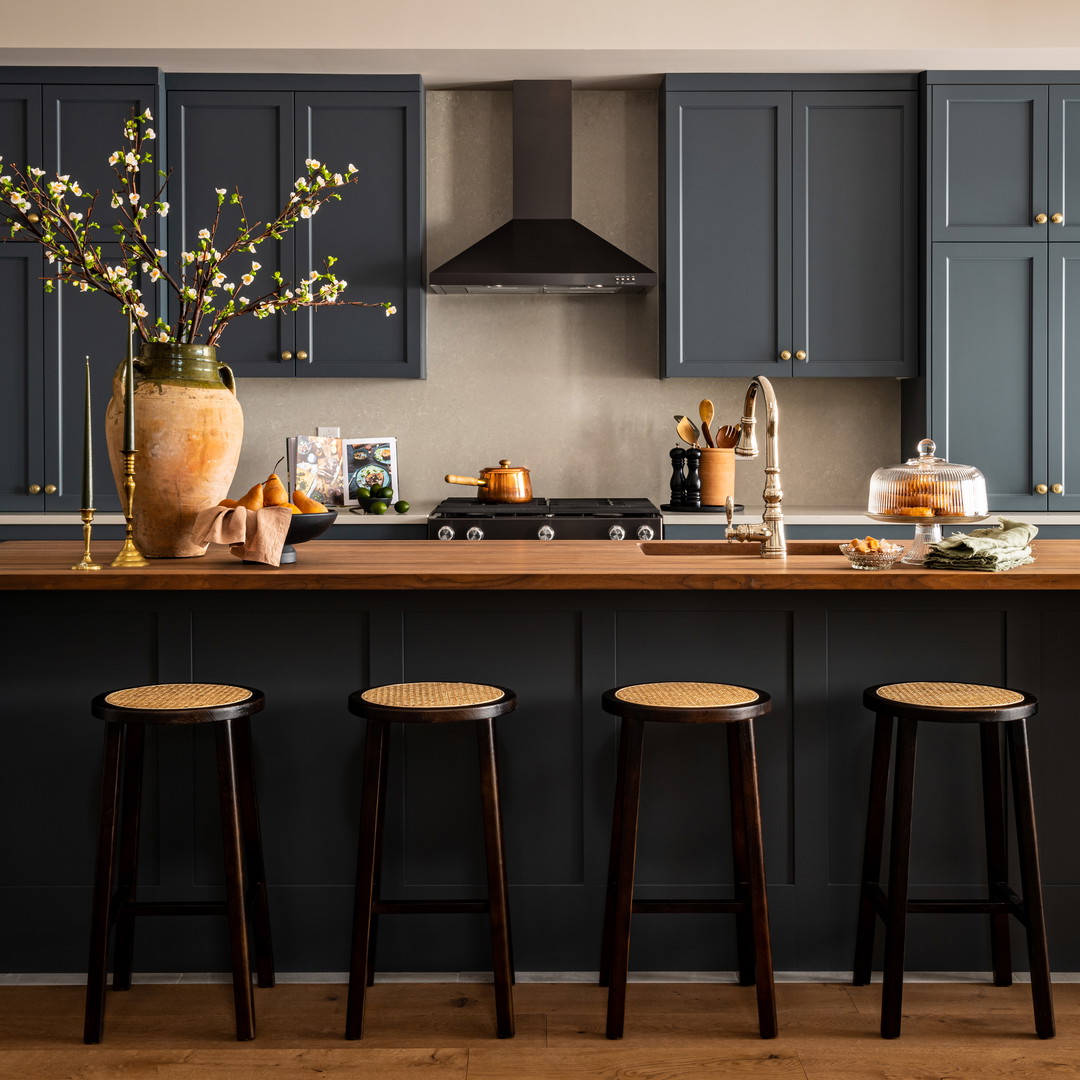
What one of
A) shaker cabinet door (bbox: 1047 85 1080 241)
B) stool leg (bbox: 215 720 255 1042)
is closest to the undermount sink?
stool leg (bbox: 215 720 255 1042)

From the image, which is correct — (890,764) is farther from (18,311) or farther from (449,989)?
(18,311)

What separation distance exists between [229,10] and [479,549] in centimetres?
254

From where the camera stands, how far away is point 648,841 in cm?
237

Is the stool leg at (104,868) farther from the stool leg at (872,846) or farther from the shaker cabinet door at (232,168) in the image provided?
the shaker cabinet door at (232,168)

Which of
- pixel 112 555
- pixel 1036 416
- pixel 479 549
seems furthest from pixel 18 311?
pixel 1036 416

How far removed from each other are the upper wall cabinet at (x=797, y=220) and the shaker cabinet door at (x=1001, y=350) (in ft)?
0.49

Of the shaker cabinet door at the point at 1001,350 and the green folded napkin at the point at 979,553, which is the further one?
the shaker cabinet door at the point at 1001,350

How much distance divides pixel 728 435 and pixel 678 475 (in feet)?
0.93

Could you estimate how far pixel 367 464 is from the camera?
4445 millimetres

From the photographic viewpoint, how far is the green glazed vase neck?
237cm

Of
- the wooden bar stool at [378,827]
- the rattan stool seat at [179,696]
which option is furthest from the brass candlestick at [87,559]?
the wooden bar stool at [378,827]

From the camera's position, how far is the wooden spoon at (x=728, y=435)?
4.38m

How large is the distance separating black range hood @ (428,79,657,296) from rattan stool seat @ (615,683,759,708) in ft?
7.58

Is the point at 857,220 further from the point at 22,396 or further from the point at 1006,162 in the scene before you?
the point at 22,396
